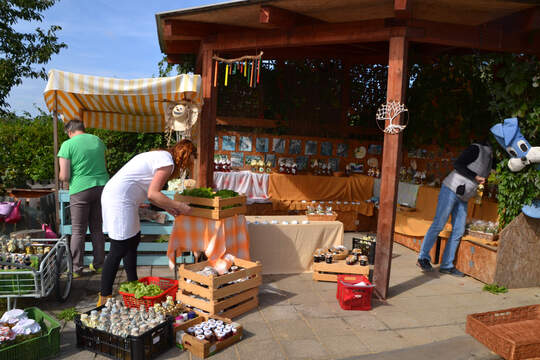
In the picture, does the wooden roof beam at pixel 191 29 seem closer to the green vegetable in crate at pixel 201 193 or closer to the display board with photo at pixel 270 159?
the green vegetable in crate at pixel 201 193

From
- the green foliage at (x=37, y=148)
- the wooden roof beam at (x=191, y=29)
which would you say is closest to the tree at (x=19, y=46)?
the green foliage at (x=37, y=148)

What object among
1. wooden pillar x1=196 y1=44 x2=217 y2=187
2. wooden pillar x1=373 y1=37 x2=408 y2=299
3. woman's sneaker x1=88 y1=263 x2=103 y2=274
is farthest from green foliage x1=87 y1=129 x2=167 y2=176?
wooden pillar x1=373 y1=37 x2=408 y2=299

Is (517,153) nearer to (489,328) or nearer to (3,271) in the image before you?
(489,328)

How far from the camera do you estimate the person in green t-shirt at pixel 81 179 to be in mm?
4801

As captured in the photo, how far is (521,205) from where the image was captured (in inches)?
209

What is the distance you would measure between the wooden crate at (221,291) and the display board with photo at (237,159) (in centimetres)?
450

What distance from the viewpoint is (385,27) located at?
4.56 meters

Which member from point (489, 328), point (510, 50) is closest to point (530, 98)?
point (510, 50)

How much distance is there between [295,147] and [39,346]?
674 cm

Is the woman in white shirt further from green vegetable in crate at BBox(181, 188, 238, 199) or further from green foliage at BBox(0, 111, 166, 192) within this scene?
green foliage at BBox(0, 111, 166, 192)

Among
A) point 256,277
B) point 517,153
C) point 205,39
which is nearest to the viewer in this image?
point 256,277

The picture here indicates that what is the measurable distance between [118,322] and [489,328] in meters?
3.40

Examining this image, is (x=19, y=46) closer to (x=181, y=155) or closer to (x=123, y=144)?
(x=123, y=144)

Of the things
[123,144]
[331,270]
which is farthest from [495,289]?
[123,144]
